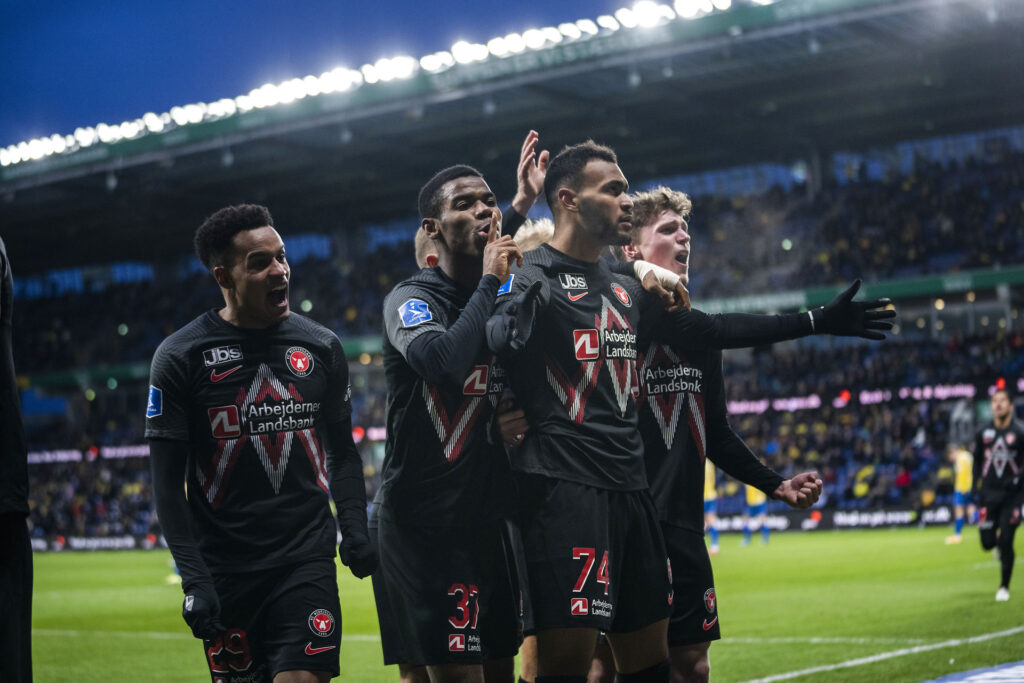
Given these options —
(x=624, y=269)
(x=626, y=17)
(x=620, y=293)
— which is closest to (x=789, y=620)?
(x=624, y=269)

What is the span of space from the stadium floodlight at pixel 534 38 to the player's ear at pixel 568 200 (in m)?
25.9

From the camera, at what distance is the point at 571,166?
4812mm

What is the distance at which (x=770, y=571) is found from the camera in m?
17.5

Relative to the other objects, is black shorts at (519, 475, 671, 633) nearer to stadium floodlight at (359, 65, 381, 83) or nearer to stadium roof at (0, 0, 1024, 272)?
stadium roof at (0, 0, 1024, 272)

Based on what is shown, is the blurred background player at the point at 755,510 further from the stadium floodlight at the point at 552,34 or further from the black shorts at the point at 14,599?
the black shorts at the point at 14,599

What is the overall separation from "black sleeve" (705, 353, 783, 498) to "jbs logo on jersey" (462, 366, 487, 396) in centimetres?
137

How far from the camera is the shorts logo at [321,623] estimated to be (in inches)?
165

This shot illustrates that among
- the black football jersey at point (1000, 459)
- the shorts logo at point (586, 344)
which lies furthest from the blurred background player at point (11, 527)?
the black football jersey at point (1000, 459)

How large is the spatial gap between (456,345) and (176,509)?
43.1 inches

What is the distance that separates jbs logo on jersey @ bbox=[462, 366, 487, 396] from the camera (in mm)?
4469

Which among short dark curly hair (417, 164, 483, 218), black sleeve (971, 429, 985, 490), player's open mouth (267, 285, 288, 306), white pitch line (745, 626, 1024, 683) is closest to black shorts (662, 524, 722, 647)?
short dark curly hair (417, 164, 483, 218)

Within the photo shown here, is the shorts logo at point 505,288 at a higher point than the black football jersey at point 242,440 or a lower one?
higher

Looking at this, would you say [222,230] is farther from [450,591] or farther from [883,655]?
[883,655]

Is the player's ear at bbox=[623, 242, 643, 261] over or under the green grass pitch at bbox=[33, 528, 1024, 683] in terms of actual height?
over
